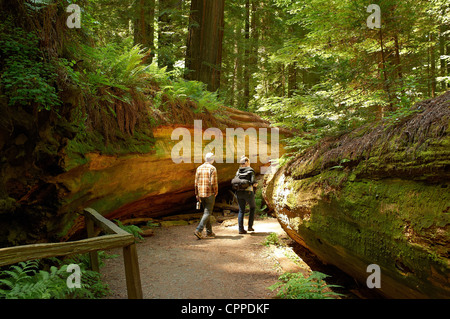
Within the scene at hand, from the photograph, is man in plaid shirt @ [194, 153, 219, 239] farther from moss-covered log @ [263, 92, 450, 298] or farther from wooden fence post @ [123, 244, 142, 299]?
wooden fence post @ [123, 244, 142, 299]

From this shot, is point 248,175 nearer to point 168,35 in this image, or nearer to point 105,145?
point 105,145

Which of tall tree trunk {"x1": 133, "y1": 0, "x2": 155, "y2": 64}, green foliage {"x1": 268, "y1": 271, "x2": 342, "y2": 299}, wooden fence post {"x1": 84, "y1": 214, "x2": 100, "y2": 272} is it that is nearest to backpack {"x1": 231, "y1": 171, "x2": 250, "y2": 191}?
green foliage {"x1": 268, "y1": 271, "x2": 342, "y2": 299}

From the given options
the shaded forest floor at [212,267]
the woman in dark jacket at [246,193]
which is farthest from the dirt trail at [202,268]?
the woman in dark jacket at [246,193]

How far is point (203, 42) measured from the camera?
41.3 ft

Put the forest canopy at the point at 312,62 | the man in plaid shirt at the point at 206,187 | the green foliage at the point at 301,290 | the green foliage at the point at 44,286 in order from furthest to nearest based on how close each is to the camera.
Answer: the man in plaid shirt at the point at 206,187 < the forest canopy at the point at 312,62 < the green foliage at the point at 301,290 < the green foliage at the point at 44,286

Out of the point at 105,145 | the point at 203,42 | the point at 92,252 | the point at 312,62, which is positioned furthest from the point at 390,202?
the point at 203,42

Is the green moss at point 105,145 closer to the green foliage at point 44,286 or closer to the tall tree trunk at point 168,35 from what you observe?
the green foliage at point 44,286

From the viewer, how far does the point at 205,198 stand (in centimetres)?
755

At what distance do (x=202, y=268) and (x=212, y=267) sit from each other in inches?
8.6

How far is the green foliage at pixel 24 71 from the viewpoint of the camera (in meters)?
3.95

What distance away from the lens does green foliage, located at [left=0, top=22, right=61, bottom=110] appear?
395 centimetres

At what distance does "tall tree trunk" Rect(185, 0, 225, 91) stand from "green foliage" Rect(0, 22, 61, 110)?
334 inches

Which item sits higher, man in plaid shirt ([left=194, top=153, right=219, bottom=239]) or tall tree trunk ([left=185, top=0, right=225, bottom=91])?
tall tree trunk ([left=185, top=0, right=225, bottom=91])

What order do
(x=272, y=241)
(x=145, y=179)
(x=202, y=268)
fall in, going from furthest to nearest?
1. (x=145, y=179)
2. (x=272, y=241)
3. (x=202, y=268)
